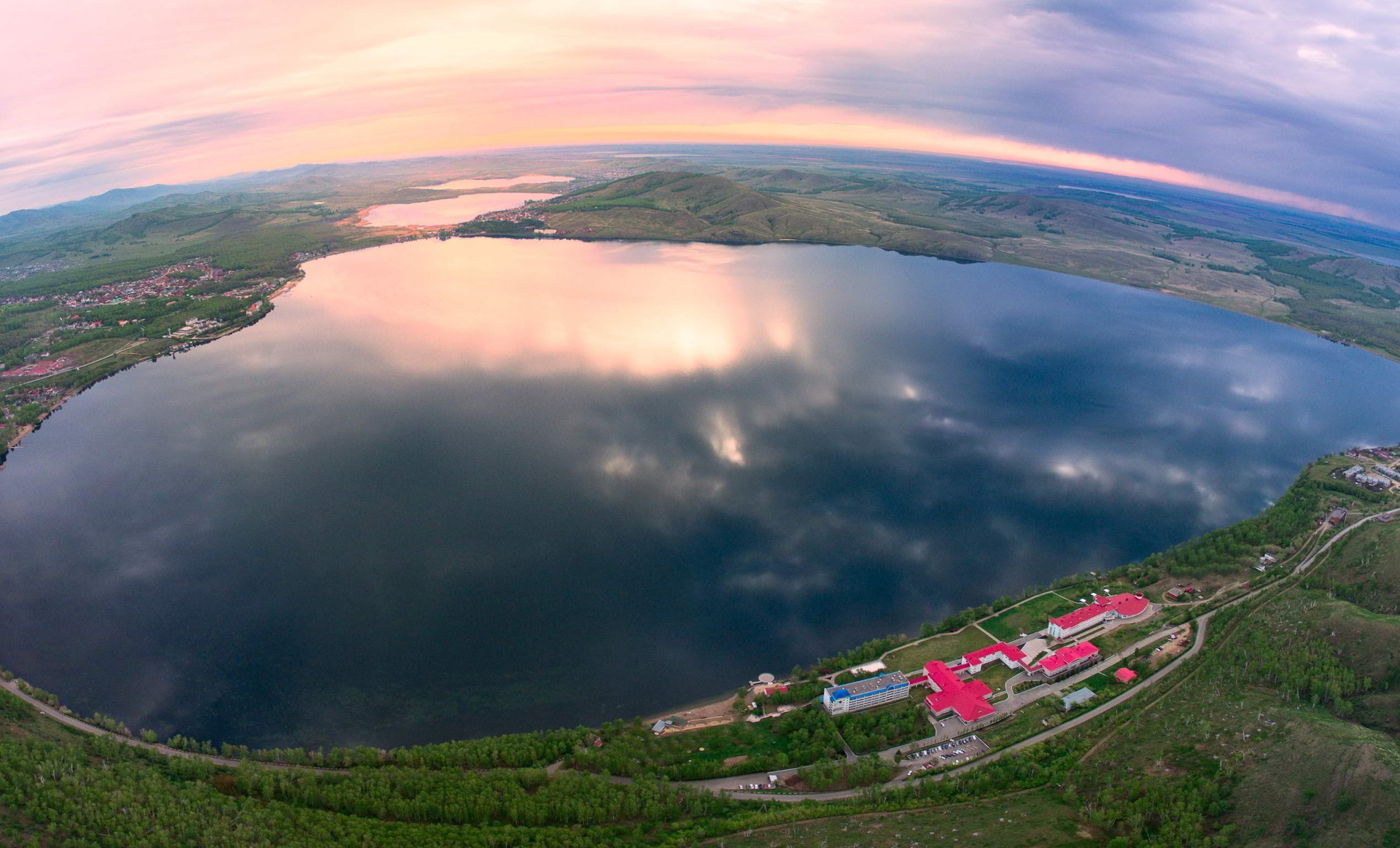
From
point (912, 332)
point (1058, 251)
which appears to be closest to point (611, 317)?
point (912, 332)

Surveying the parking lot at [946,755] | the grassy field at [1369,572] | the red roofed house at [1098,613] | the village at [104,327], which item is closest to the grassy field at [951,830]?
the parking lot at [946,755]

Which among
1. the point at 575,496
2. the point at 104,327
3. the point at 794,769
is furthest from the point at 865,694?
the point at 104,327

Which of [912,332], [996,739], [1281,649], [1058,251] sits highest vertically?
[1058,251]

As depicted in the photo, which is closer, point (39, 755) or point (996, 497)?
point (39, 755)

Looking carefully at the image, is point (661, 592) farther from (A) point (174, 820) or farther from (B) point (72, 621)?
(B) point (72, 621)

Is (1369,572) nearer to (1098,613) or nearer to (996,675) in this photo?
(1098,613)

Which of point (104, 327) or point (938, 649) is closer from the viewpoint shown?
point (938, 649)

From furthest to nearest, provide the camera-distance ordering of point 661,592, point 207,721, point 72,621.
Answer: point 661,592
point 72,621
point 207,721
